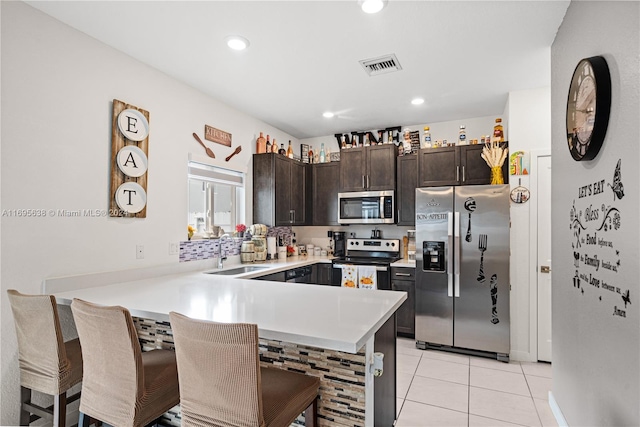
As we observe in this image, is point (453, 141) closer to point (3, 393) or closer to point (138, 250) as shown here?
point (138, 250)

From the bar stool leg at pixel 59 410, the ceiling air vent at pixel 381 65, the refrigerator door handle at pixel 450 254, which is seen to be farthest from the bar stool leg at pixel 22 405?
the refrigerator door handle at pixel 450 254

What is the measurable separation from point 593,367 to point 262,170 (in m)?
3.38

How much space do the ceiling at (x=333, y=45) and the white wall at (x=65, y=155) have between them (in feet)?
0.55

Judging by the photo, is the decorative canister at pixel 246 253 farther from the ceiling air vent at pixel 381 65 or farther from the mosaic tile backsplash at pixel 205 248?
the ceiling air vent at pixel 381 65

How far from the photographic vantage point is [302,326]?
1.41m

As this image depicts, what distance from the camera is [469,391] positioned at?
2.66 meters

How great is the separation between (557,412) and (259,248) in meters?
3.02

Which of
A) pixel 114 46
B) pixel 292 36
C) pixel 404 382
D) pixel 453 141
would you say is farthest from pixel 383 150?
pixel 114 46

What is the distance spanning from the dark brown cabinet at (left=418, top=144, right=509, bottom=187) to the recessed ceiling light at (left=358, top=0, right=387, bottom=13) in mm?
2256

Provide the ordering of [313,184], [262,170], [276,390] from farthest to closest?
[313,184] < [262,170] < [276,390]

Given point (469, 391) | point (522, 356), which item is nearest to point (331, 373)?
point (469, 391)

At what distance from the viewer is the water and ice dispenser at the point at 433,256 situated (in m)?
3.52

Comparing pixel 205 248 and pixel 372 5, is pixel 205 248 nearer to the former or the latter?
pixel 205 248

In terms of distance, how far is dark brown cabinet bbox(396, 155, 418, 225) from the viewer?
415cm
